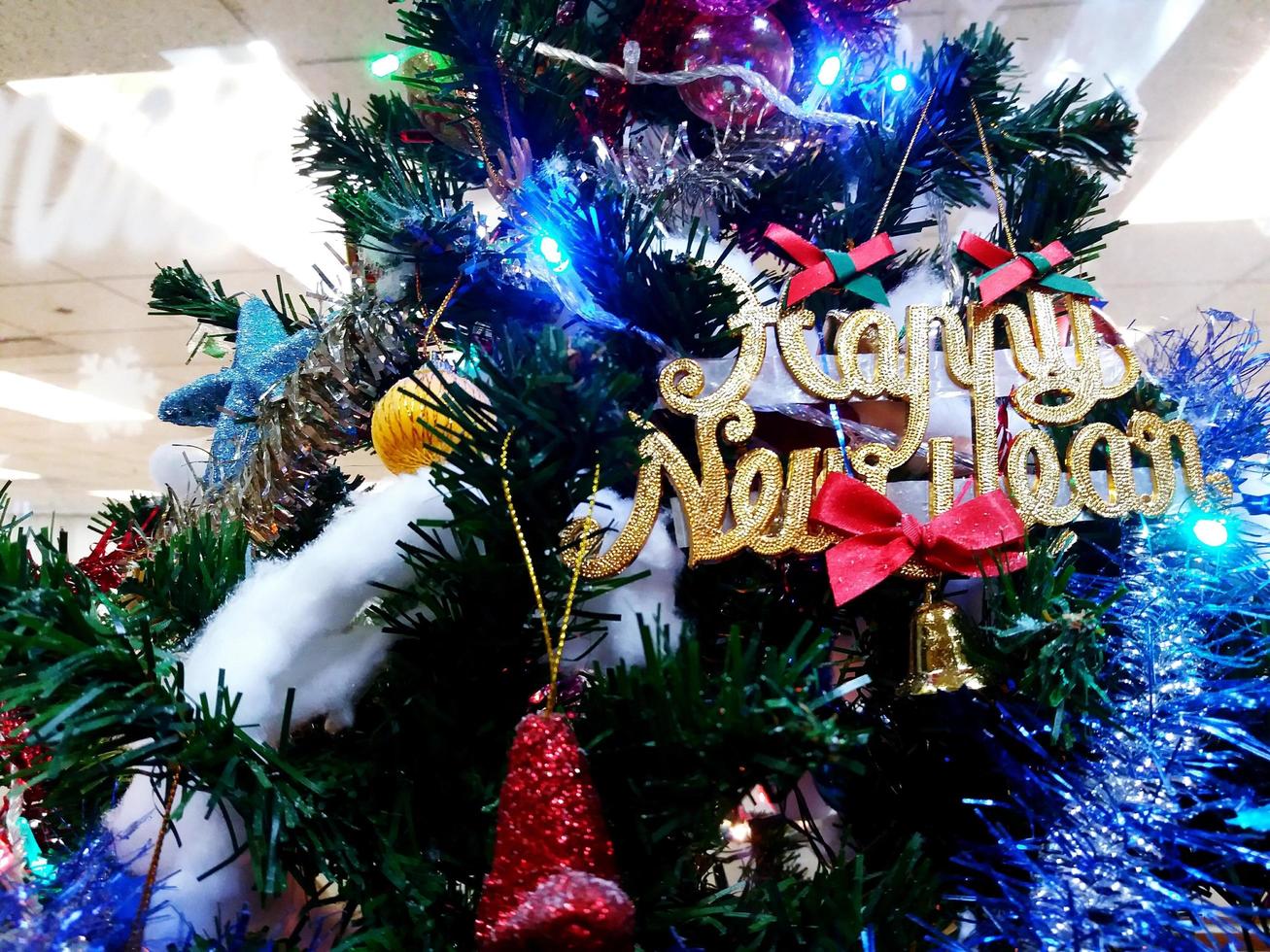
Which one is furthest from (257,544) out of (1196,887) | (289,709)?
(1196,887)

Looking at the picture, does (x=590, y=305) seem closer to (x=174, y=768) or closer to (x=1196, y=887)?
(x=174, y=768)

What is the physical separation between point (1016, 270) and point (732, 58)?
0.73 ft

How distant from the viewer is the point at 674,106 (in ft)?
1.77

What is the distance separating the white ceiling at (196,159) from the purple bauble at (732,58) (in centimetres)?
24

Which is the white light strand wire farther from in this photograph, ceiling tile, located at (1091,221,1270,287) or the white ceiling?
ceiling tile, located at (1091,221,1270,287)

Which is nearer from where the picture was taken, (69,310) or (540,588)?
(540,588)

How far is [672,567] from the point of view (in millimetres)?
394

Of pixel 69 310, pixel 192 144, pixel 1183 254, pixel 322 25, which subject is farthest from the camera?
pixel 69 310

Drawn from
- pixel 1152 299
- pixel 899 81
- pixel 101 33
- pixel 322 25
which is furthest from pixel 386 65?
pixel 1152 299

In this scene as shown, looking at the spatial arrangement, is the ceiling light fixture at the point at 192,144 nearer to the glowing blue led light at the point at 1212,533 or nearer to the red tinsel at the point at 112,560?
the red tinsel at the point at 112,560

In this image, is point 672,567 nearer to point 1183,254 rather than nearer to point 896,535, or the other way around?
point 896,535

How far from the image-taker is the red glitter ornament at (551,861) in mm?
216

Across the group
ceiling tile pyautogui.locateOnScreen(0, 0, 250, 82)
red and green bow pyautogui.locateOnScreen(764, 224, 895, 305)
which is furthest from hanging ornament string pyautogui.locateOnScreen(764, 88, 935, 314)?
ceiling tile pyautogui.locateOnScreen(0, 0, 250, 82)

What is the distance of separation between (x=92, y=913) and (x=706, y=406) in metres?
0.32
